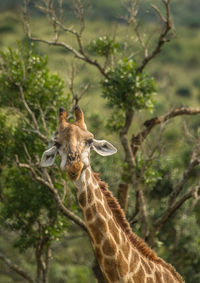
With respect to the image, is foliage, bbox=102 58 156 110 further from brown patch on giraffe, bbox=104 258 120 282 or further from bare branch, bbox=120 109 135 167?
brown patch on giraffe, bbox=104 258 120 282

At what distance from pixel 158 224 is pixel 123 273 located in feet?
16.2

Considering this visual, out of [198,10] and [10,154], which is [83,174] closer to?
[10,154]

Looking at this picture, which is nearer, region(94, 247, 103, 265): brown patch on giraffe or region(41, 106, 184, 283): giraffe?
region(41, 106, 184, 283): giraffe

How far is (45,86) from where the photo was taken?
1436cm

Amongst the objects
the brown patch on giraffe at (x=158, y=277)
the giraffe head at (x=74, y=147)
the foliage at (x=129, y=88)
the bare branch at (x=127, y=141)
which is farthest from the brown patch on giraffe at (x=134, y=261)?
the foliage at (x=129, y=88)

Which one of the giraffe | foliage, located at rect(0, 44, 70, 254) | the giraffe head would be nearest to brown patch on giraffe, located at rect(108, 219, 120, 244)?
the giraffe

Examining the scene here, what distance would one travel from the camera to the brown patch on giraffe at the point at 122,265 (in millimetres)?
8797

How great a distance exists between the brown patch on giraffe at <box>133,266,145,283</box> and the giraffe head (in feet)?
6.55

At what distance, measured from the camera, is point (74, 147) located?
8.48 meters

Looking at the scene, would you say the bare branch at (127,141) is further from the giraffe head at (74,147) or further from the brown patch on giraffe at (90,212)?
the brown patch on giraffe at (90,212)

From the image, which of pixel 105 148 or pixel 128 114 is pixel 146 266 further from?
pixel 128 114

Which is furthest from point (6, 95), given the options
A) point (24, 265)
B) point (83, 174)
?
point (24, 265)

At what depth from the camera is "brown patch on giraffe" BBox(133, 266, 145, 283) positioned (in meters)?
8.94

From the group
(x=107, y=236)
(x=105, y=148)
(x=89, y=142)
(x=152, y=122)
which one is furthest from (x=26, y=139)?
(x=107, y=236)
